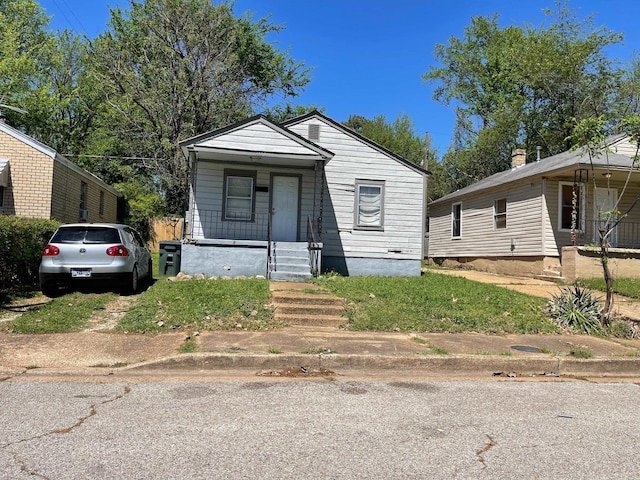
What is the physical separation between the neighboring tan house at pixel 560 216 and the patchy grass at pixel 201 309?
11091mm

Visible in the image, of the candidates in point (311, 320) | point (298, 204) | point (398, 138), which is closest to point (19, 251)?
point (311, 320)

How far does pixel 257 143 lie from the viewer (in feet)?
46.4

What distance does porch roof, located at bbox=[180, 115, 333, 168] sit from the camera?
13.8 metres

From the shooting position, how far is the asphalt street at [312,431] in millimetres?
3488

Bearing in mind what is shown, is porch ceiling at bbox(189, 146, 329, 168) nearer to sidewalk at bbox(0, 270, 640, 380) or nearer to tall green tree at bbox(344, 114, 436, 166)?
sidewalk at bbox(0, 270, 640, 380)

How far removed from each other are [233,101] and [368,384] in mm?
23894

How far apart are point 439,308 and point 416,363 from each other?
343cm

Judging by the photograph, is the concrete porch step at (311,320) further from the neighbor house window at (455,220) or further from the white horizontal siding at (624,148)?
the neighbor house window at (455,220)

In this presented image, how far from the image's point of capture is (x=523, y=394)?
571 centimetres

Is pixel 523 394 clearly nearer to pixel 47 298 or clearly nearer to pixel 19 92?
pixel 47 298

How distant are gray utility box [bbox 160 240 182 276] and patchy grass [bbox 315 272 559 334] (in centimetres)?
436

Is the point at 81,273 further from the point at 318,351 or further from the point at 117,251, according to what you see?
the point at 318,351

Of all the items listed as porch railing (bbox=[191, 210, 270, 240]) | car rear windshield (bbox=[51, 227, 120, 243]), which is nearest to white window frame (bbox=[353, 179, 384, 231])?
porch railing (bbox=[191, 210, 270, 240])

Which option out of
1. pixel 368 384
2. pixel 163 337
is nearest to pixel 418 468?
pixel 368 384
